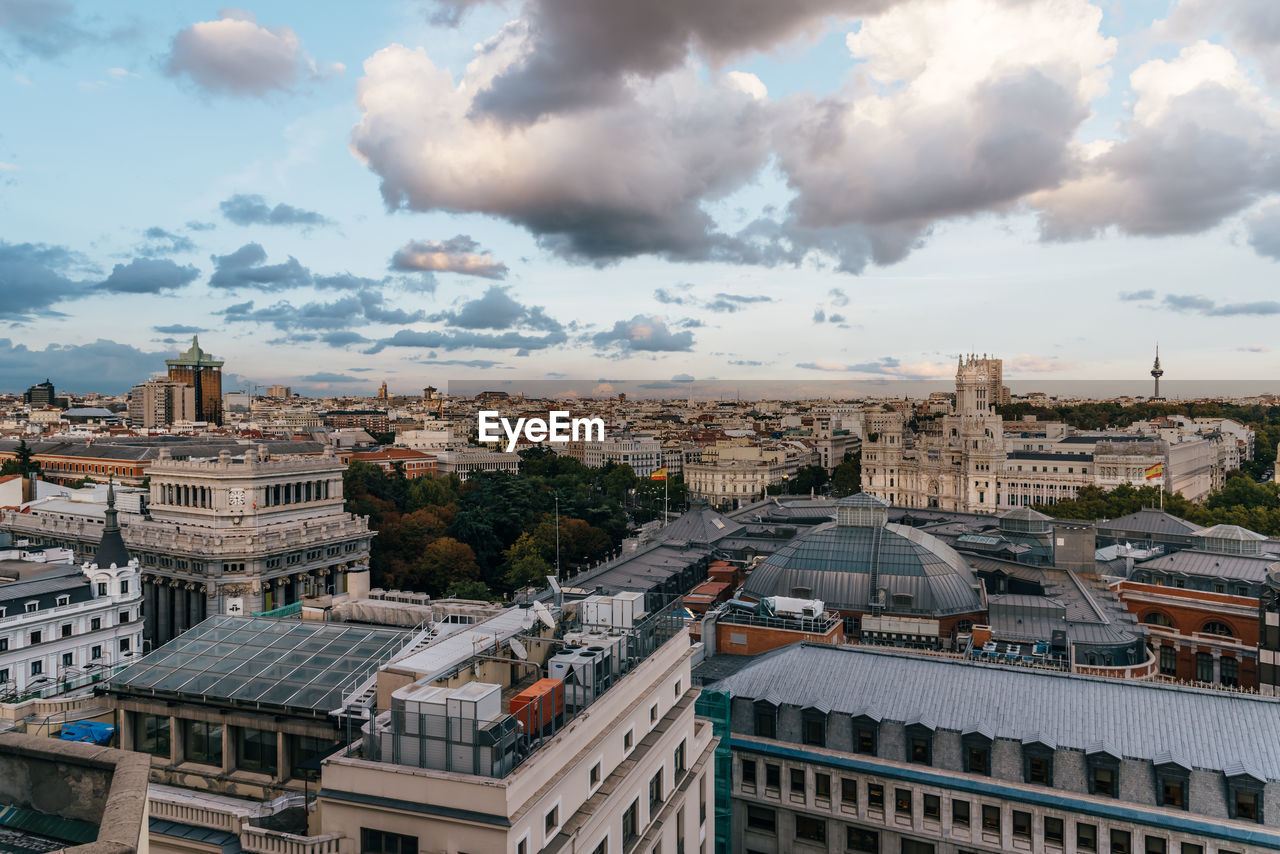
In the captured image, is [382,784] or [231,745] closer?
[382,784]

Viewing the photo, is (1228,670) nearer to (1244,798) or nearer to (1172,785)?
(1244,798)

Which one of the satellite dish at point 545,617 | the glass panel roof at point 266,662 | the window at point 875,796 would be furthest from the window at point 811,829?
the glass panel roof at point 266,662

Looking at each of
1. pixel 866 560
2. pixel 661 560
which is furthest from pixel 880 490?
pixel 866 560

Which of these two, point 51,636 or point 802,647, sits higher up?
point 802,647

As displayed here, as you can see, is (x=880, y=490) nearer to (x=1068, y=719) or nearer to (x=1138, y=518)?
(x=1138, y=518)

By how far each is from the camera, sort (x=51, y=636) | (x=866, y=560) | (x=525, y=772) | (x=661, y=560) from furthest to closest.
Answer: (x=661, y=560), (x=866, y=560), (x=51, y=636), (x=525, y=772)

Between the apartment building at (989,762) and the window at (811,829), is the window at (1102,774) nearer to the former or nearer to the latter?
the apartment building at (989,762)

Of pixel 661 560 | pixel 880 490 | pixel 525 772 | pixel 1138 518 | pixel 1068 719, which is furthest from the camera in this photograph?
pixel 880 490
